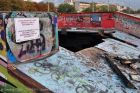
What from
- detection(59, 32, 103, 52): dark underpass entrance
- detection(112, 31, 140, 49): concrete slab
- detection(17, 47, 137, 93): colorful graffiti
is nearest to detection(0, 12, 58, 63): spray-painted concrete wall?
detection(17, 47, 137, 93): colorful graffiti

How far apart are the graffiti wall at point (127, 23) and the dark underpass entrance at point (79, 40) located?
2395 mm

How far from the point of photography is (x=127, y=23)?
1742cm

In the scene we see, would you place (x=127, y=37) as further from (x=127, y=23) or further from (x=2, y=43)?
(x=2, y=43)

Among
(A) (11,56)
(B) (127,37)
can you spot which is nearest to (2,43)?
(A) (11,56)

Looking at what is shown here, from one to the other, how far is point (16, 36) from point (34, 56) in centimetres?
108

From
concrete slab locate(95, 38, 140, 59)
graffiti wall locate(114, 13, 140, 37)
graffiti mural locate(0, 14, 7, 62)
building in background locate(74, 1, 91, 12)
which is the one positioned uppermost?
graffiti mural locate(0, 14, 7, 62)

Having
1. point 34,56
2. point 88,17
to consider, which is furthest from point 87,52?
point 88,17

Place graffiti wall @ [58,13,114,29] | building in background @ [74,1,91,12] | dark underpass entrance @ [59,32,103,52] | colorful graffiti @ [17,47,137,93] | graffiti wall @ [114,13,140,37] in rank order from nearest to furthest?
colorful graffiti @ [17,47,137,93] → dark underpass entrance @ [59,32,103,52] → graffiti wall @ [114,13,140,37] → graffiti wall @ [58,13,114,29] → building in background @ [74,1,91,12]

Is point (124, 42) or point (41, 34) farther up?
point (41, 34)

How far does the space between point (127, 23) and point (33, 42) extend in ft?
26.3

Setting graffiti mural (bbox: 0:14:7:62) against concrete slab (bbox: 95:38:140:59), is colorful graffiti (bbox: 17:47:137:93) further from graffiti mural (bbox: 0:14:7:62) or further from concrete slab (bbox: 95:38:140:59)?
concrete slab (bbox: 95:38:140:59)

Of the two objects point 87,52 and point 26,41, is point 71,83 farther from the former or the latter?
point 87,52

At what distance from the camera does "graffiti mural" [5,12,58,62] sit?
938cm

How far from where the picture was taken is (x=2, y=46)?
29.9 feet
